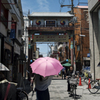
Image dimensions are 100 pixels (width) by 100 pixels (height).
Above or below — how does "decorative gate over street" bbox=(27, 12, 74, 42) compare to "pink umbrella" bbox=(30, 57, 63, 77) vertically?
above

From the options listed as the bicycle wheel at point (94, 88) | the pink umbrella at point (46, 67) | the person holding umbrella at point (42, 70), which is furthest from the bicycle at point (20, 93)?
the bicycle wheel at point (94, 88)

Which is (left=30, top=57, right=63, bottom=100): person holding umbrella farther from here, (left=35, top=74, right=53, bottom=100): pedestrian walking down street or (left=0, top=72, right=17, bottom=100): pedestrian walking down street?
(left=0, top=72, right=17, bottom=100): pedestrian walking down street

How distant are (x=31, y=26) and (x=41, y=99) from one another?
92.3 feet

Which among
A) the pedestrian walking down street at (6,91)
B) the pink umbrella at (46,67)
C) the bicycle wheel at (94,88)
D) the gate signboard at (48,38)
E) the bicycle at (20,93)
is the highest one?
the gate signboard at (48,38)

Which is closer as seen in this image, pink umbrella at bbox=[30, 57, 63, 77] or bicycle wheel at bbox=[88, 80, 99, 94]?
pink umbrella at bbox=[30, 57, 63, 77]

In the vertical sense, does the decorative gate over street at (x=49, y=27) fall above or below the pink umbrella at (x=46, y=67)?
above

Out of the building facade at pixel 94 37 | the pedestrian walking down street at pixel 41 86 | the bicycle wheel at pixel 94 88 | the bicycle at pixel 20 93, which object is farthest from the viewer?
the building facade at pixel 94 37

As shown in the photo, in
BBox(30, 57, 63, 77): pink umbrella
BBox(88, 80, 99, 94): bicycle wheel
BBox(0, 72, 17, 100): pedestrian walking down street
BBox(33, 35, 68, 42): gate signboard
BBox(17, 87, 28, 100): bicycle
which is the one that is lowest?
BBox(88, 80, 99, 94): bicycle wheel

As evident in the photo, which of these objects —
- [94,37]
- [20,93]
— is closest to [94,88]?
[20,93]

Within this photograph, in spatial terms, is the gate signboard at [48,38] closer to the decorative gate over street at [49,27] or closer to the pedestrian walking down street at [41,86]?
the decorative gate over street at [49,27]

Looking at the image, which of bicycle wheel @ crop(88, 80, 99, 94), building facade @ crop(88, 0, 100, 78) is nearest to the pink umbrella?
bicycle wheel @ crop(88, 80, 99, 94)

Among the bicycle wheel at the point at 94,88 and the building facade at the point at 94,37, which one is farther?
the building facade at the point at 94,37

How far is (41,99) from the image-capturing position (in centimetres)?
523

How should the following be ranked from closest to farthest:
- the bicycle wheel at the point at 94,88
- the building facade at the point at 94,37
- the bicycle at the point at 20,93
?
the bicycle at the point at 20,93 < the bicycle wheel at the point at 94,88 < the building facade at the point at 94,37
